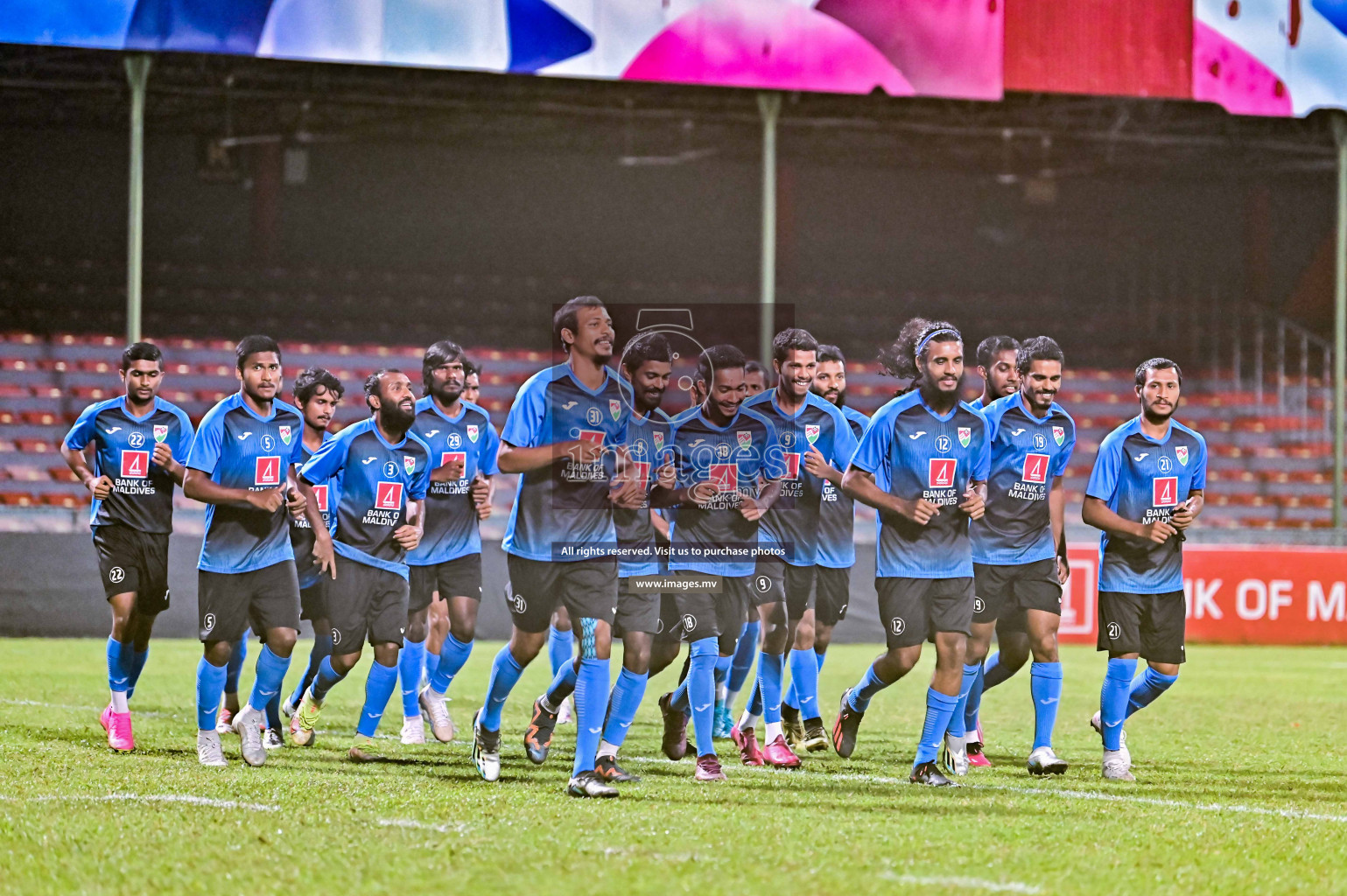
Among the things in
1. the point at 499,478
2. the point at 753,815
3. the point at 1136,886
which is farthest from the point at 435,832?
the point at 499,478

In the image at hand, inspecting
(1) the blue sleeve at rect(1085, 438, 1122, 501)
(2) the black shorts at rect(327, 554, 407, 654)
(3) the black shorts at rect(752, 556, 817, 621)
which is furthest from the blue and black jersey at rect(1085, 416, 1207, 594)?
A: (2) the black shorts at rect(327, 554, 407, 654)

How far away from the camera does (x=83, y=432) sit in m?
8.84

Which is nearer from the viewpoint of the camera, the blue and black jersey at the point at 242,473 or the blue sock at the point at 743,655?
the blue and black jersey at the point at 242,473

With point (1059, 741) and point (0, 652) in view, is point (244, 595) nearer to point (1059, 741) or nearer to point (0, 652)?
point (1059, 741)

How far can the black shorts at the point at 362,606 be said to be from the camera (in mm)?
8195

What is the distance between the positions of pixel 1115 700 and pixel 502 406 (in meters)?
15.3

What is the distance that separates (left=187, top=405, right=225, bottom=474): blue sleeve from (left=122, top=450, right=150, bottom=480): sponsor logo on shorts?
111cm

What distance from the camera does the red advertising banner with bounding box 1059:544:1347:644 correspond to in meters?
16.8

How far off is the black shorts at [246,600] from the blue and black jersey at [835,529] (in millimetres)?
3070

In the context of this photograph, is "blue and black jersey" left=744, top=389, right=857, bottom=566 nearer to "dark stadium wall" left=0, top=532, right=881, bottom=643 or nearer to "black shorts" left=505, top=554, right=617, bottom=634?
"black shorts" left=505, top=554, right=617, bottom=634

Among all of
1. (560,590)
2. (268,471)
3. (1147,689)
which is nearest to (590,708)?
(560,590)

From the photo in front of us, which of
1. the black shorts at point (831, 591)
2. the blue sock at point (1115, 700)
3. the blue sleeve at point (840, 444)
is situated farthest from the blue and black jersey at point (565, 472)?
the blue sock at point (1115, 700)

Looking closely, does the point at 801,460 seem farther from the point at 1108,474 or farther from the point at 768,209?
the point at 768,209

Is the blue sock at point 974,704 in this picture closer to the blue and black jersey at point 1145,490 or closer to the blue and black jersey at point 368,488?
the blue and black jersey at point 1145,490
